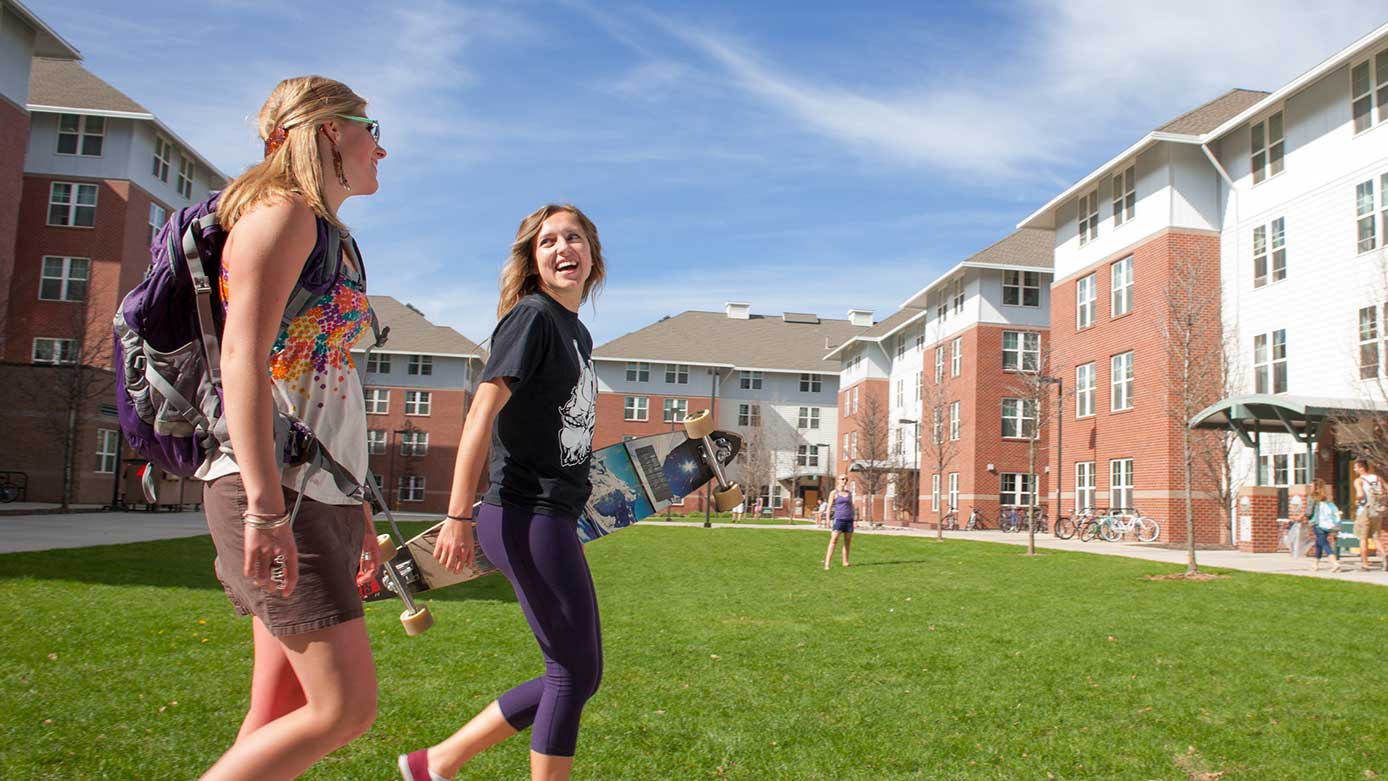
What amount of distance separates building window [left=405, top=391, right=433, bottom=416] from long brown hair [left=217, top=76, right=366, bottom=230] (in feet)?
230

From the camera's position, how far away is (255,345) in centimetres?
239

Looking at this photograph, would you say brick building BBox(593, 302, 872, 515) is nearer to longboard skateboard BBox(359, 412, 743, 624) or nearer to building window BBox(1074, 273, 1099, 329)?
building window BBox(1074, 273, 1099, 329)

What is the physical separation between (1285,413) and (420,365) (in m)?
57.7

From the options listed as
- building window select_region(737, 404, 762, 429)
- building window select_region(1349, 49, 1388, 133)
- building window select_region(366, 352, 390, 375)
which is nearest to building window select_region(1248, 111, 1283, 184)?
building window select_region(1349, 49, 1388, 133)

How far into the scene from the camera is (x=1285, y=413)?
77.5 feet

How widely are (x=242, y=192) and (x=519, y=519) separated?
1.41 m

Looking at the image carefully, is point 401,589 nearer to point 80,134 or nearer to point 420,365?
point 80,134

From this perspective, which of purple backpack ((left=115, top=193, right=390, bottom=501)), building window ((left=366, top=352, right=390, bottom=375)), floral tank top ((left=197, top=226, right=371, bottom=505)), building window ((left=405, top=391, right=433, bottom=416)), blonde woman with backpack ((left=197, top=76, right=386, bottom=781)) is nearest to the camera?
blonde woman with backpack ((left=197, top=76, right=386, bottom=781))

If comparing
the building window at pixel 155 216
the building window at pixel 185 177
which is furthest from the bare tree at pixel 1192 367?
the building window at pixel 185 177

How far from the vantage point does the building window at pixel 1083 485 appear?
121 ft

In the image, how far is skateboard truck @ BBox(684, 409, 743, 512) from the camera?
4512 mm

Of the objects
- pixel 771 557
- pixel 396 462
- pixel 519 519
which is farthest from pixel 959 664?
pixel 396 462

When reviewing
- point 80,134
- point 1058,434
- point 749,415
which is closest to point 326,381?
point 1058,434

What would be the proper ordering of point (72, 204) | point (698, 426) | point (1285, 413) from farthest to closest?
point (72, 204) → point (1285, 413) → point (698, 426)
